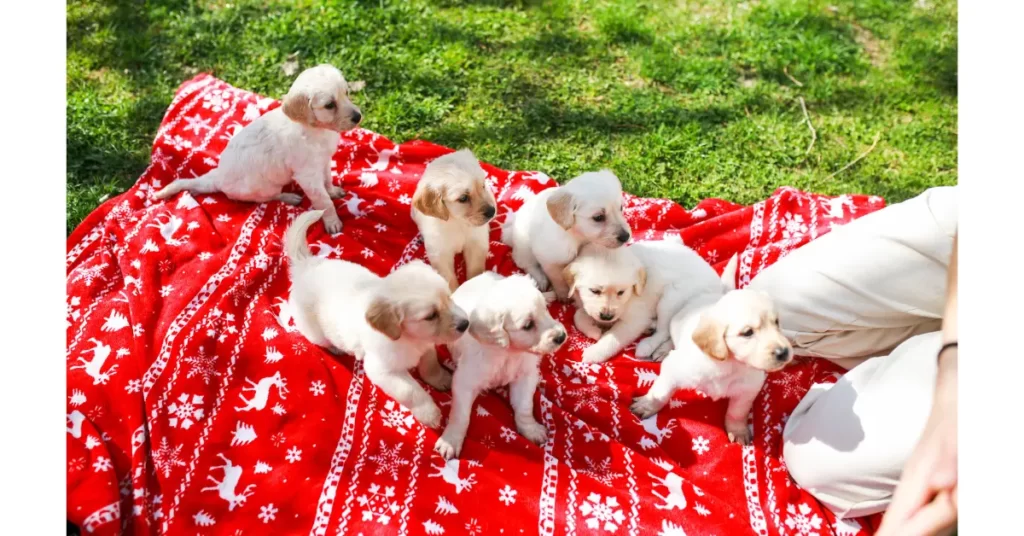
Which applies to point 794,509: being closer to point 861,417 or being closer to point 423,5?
point 861,417

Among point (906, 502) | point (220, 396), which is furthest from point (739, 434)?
point (220, 396)

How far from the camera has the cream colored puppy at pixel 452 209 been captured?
388 cm

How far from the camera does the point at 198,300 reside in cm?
411

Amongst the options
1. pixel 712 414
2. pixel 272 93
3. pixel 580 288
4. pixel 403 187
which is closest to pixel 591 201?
pixel 580 288

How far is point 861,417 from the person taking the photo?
10.2ft

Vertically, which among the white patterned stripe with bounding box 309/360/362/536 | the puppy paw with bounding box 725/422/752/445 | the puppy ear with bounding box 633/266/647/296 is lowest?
the white patterned stripe with bounding box 309/360/362/536

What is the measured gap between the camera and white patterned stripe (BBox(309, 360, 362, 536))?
3.22 metres

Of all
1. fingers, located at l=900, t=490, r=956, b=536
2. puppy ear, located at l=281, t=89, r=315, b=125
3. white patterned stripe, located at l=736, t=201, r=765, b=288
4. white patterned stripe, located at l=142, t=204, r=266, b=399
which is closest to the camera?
fingers, located at l=900, t=490, r=956, b=536

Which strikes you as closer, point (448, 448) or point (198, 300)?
point (448, 448)

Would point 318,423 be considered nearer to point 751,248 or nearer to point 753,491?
point 753,491


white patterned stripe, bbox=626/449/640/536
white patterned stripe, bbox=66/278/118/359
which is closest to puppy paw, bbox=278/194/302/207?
white patterned stripe, bbox=66/278/118/359

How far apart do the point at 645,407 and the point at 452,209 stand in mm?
1507

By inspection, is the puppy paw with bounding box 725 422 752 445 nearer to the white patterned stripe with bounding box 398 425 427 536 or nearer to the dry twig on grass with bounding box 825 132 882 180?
the white patterned stripe with bounding box 398 425 427 536

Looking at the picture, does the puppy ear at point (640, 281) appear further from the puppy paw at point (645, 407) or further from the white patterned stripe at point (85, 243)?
the white patterned stripe at point (85, 243)
